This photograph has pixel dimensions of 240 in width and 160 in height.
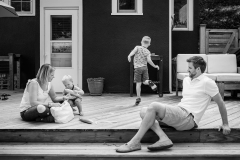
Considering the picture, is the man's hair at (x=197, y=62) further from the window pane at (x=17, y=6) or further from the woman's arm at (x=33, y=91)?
the window pane at (x=17, y=6)

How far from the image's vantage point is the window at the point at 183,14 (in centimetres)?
1023

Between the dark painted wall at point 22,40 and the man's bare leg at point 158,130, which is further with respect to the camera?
the dark painted wall at point 22,40

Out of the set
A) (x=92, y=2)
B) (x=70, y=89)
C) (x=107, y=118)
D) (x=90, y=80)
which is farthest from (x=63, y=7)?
(x=107, y=118)

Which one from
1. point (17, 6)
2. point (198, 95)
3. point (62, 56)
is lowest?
point (198, 95)

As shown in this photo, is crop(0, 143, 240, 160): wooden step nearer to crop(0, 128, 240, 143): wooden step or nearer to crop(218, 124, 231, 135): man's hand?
crop(0, 128, 240, 143): wooden step

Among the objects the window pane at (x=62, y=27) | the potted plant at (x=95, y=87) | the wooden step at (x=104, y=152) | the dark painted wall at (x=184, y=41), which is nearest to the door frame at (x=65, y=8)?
the window pane at (x=62, y=27)

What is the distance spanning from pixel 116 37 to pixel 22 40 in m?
3.89

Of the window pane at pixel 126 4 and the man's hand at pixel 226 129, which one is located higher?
the window pane at pixel 126 4

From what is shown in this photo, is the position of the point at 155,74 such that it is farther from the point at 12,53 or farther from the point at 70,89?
the point at 12,53

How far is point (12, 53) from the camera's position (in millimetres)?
9766

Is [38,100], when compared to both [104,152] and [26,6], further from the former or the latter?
[26,6]

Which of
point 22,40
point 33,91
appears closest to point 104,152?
point 33,91

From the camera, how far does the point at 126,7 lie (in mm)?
8383

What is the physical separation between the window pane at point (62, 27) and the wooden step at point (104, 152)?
4.94 m
